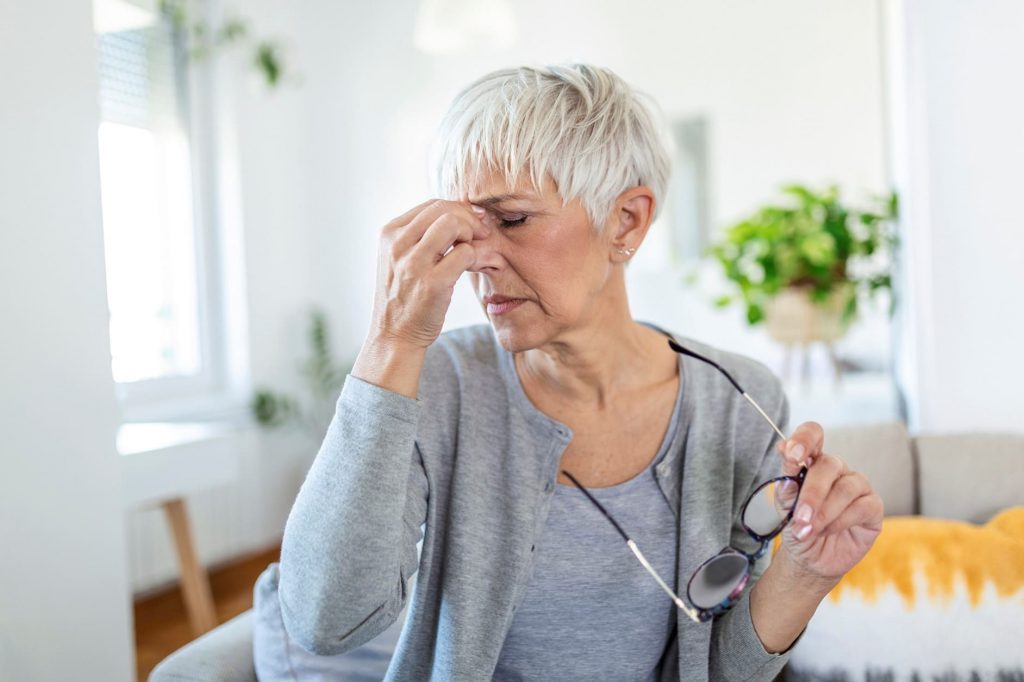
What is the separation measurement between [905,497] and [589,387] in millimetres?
753

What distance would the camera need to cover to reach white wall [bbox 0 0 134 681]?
1600mm

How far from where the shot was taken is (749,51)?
3.74m

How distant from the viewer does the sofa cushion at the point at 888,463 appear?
1649mm

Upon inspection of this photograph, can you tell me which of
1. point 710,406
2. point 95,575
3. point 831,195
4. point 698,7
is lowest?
point 95,575

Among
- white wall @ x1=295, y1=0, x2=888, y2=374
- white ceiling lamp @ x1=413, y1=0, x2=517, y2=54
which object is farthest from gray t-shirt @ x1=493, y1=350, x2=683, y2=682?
white wall @ x1=295, y1=0, x2=888, y2=374

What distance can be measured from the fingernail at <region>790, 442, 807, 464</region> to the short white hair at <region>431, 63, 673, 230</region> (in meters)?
0.38

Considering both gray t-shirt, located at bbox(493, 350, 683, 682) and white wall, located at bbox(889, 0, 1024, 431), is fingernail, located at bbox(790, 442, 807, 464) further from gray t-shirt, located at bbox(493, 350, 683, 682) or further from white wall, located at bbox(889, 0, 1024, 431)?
white wall, located at bbox(889, 0, 1024, 431)

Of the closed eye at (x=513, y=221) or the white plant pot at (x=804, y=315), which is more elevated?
the closed eye at (x=513, y=221)

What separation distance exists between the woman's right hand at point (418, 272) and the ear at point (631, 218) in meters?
0.26

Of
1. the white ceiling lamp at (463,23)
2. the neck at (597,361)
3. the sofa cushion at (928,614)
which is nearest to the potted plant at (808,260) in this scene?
the white ceiling lamp at (463,23)

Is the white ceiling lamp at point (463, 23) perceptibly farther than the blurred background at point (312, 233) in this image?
Yes

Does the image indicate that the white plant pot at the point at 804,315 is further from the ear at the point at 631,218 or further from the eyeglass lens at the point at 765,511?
the eyeglass lens at the point at 765,511

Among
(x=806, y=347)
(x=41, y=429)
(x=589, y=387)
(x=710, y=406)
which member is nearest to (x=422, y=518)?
(x=589, y=387)

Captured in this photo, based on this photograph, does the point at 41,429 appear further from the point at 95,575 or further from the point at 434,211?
the point at 434,211
